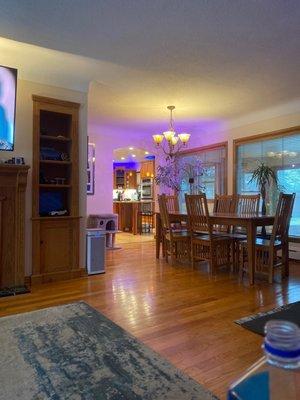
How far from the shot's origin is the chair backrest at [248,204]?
4.58 m

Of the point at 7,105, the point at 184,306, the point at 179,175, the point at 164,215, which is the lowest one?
the point at 184,306

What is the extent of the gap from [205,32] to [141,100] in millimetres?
2082

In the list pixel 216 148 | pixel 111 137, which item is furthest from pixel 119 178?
pixel 216 148

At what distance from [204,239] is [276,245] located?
0.93 metres

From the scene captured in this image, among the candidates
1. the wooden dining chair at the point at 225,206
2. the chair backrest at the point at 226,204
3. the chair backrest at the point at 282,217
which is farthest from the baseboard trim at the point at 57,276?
the chair backrest at the point at 226,204

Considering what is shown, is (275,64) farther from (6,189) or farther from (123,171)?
(123,171)

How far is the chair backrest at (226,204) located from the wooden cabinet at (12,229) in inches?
127

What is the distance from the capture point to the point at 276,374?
47cm

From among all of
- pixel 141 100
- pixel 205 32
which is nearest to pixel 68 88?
pixel 141 100

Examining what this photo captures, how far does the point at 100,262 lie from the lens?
4.00 meters

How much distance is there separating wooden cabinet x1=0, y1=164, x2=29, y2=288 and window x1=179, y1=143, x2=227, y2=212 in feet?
14.0

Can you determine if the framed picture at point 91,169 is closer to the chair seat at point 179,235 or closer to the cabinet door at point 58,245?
the chair seat at point 179,235

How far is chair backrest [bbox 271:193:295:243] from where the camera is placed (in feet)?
11.4

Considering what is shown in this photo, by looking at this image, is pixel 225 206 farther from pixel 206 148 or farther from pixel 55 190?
pixel 55 190
